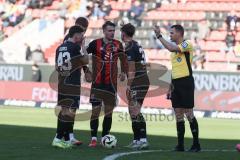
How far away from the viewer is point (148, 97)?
29.4m

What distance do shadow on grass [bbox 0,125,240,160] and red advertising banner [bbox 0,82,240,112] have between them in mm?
9296

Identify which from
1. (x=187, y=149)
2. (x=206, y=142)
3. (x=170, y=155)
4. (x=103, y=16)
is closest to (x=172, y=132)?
(x=206, y=142)

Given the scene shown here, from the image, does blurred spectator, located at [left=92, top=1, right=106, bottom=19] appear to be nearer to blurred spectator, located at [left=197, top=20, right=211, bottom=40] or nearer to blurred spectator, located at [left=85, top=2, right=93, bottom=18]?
blurred spectator, located at [left=85, top=2, right=93, bottom=18]

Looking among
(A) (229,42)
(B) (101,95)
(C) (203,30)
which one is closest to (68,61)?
(B) (101,95)

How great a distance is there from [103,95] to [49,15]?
2780 cm

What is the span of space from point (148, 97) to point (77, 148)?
50.2 ft

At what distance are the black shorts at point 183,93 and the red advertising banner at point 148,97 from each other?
493 inches

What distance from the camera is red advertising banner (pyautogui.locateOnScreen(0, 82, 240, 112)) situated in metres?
28.5

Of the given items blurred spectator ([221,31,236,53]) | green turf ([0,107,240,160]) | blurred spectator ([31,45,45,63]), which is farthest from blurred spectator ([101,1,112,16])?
green turf ([0,107,240,160])

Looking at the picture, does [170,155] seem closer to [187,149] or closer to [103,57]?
[187,149]

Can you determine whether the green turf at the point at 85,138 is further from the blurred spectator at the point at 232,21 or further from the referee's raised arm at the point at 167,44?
the blurred spectator at the point at 232,21

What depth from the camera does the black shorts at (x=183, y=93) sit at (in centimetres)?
1381

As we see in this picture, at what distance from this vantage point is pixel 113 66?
1478 cm

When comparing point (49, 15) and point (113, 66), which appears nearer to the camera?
point (113, 66)
